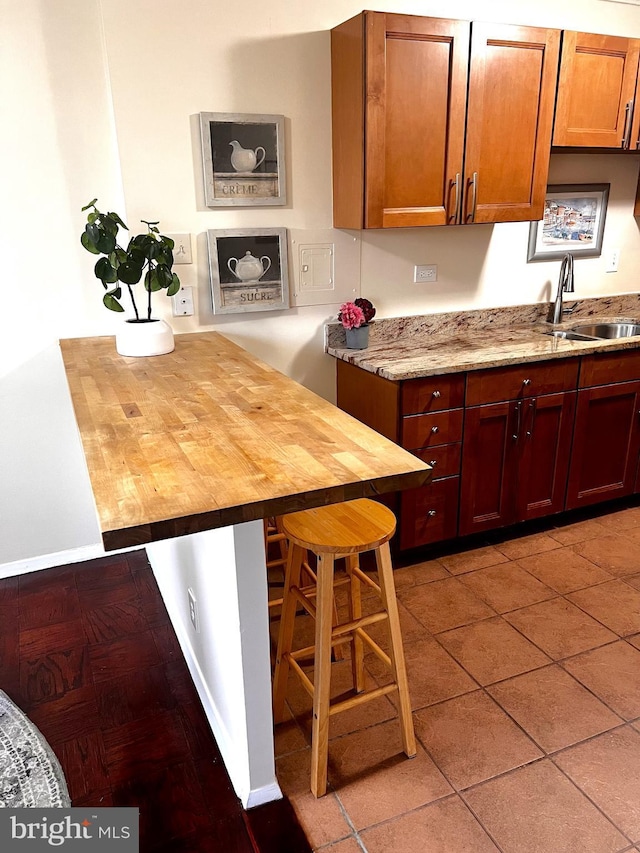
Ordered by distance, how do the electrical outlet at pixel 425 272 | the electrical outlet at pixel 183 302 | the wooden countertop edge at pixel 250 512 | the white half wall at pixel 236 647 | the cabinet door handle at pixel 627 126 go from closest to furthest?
the wooden countertop edge at pixel 250 512 → the white half wall at pixel 236 647 → the electrical outlet at pixel 183 302 → the cabinet door handle at pixel 627 126 → the electrical outlet at pixel 425 272

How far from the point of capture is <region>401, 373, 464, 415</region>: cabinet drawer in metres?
2.46

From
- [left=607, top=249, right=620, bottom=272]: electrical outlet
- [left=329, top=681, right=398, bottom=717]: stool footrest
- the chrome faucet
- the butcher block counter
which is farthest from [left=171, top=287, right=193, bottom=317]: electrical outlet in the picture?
[left=607, top=249, right=620, bottom=272]: electrical outlet

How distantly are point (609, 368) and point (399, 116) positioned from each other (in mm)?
1408

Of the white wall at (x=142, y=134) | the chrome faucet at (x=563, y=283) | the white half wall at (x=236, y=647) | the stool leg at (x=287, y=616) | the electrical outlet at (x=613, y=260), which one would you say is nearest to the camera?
the white half wall at (x=236, y=647)

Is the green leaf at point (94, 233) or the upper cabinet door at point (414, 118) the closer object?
the green leaf at point (94, 233)

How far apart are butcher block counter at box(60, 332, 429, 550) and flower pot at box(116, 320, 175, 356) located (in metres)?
0.25

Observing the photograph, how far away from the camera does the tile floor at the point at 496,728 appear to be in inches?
61.5

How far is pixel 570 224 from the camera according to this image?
324 centimetres

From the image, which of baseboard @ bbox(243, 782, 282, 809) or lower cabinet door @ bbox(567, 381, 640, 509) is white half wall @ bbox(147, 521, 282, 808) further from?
lower cabinet door @ bbox(567, 381, 640, 509)

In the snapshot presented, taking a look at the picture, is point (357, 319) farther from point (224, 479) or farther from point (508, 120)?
point (224, 479)

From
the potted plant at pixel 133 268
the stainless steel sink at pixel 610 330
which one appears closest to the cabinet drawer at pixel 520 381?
the stainless steel sink at pixel 610 330

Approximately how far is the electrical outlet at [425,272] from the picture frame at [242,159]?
2.39 ft

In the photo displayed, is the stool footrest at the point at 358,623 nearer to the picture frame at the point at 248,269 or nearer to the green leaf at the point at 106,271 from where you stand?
the green leaf at the point at 106,271

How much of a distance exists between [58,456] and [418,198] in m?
1.82
